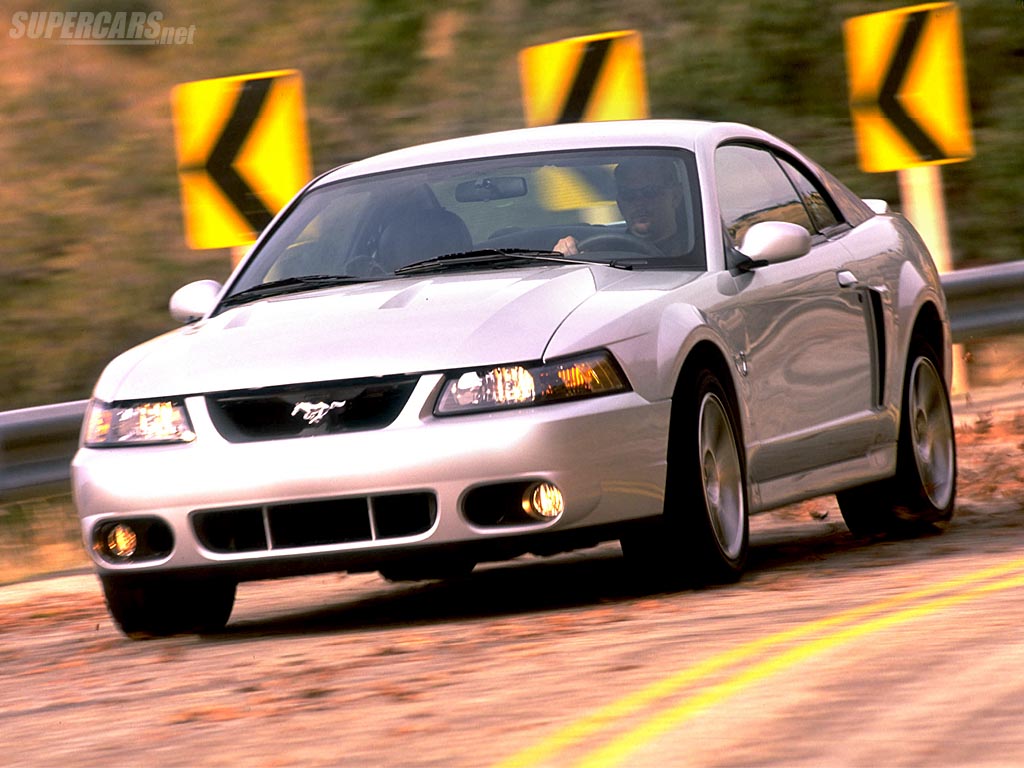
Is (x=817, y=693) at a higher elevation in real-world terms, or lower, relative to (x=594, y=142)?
lower

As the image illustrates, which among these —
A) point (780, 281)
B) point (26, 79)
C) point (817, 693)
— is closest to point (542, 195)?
point (780, 281)

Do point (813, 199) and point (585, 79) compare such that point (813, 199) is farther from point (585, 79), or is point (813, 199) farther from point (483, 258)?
point (585, 79)

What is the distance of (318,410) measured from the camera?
704cm

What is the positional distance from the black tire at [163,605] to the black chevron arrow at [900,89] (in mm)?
5420

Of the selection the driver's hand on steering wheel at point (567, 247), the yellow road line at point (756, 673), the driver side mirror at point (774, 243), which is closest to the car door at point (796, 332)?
the driver side mirror at point (774, 243)

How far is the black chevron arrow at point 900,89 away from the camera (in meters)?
12.0

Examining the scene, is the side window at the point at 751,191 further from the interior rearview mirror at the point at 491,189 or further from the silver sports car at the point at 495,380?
the interior rearview mirror at the point at 491,189

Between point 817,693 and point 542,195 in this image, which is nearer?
point 817,693

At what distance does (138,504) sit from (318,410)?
665 mm

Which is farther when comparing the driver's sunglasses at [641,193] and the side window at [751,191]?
the side window at [751,191]

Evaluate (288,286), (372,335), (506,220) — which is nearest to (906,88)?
(506,220)

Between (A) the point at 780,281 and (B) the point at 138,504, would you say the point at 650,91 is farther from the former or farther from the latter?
(B) the point at 138,504

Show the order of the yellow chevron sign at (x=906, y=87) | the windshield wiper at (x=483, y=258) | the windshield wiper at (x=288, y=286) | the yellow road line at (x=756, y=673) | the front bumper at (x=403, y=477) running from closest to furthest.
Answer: the yellow road line at (x=756, y=673)
the front bumper at (x=403, y=477)
the windshield wiper at (x=483, y=258)
the windshield wiper at (x=288, y=286)
the yellow chevron sign at (x=906, y=87)

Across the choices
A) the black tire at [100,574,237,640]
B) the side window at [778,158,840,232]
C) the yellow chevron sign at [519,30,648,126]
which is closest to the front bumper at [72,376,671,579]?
the black tire at [100,574,237,640]
